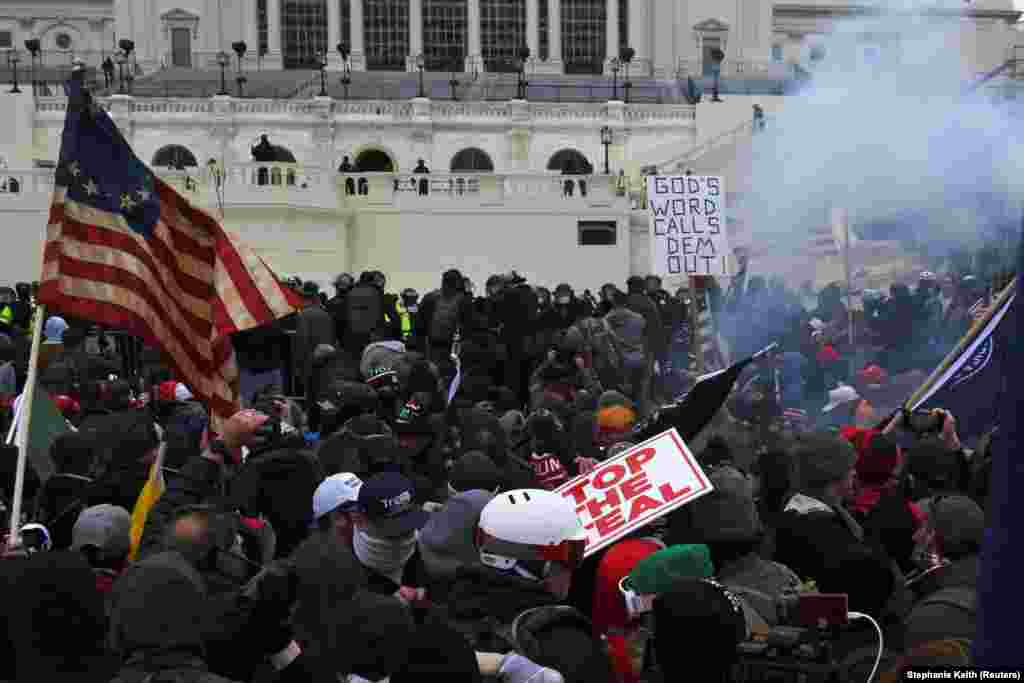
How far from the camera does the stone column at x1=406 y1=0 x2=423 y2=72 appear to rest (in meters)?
66.7

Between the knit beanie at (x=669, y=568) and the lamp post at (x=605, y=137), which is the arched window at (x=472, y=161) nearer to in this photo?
the lamp post at (x=605, y=137)

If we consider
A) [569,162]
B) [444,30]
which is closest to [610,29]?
[444,30]

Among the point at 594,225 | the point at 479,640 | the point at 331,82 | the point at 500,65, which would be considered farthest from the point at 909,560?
the point at 500,65

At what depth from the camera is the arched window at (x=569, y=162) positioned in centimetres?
5016

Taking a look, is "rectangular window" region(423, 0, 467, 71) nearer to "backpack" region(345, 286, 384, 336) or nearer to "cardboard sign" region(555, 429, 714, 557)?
"backpack" region(345, 286, 384, 336)

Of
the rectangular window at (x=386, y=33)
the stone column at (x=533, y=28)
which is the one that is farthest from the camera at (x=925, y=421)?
the stone column at (x=533, y=28)

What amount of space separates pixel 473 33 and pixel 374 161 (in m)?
18.1

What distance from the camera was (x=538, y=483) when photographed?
860 centimetres

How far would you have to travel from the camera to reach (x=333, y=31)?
2618 inches

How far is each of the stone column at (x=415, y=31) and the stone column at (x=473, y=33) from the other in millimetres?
1657

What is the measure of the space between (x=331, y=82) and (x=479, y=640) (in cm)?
5540

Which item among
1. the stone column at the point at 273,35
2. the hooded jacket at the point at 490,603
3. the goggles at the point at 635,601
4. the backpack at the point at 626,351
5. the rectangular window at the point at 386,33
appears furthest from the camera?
the rectangular window at the point at 386,33

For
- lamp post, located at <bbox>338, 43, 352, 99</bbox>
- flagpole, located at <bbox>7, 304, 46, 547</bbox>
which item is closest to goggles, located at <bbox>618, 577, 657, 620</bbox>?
flagpole, located at <bbox>7, 304, 46, 547</bbox>

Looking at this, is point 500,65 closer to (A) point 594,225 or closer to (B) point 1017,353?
(A) point 594,225
